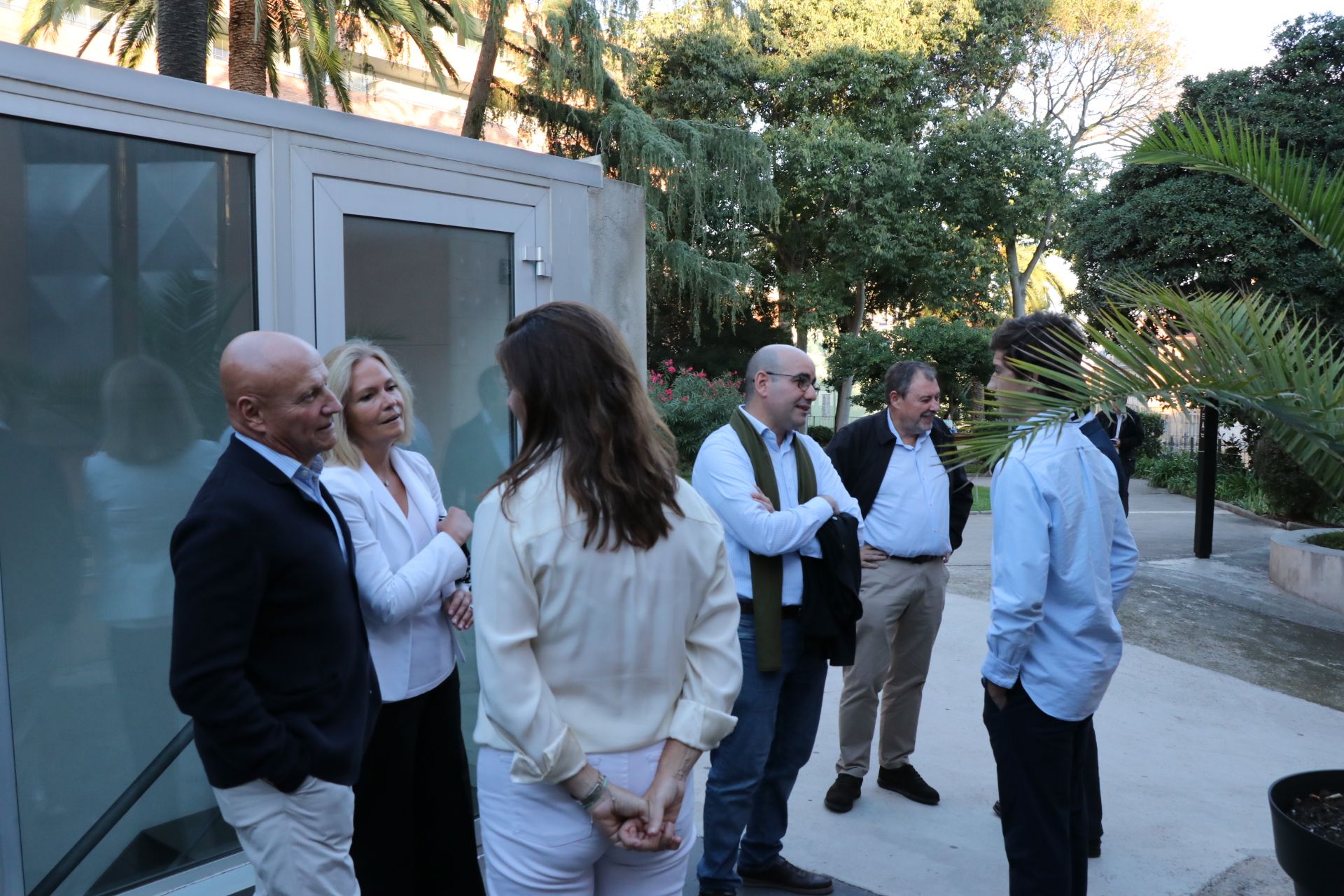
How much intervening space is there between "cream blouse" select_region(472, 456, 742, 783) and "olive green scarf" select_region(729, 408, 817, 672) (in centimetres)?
130

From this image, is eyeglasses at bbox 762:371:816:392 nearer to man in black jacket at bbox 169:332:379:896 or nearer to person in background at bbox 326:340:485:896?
person in background at bbox 326:340:485:896

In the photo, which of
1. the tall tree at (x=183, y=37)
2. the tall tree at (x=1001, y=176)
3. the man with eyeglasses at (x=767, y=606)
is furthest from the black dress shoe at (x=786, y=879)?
the tall tree at (x=1001, y=176)

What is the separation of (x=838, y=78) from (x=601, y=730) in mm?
25128

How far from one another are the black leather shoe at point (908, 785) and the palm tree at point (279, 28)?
45.6ft

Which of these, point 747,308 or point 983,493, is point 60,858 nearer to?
point 983,493

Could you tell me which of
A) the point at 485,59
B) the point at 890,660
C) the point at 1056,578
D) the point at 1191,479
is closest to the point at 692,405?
the point at 485,59

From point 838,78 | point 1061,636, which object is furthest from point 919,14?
point 1061,636

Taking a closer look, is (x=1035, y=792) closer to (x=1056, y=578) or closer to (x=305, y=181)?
(x=1056, y=578)

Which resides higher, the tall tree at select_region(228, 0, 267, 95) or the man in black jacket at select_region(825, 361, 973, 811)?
the tall tree at select_region(228, 0, 267, 95)

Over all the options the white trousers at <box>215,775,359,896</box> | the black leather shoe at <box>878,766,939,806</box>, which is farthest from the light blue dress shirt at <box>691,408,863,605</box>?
the black leather shoe at <box>878,766,939,806</box>

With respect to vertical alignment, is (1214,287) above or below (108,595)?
above

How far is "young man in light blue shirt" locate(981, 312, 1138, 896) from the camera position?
Result: 2.81 meters

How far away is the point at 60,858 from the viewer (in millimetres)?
2922

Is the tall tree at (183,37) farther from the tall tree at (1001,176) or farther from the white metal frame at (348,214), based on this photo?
the tall tree at (1001,176)
